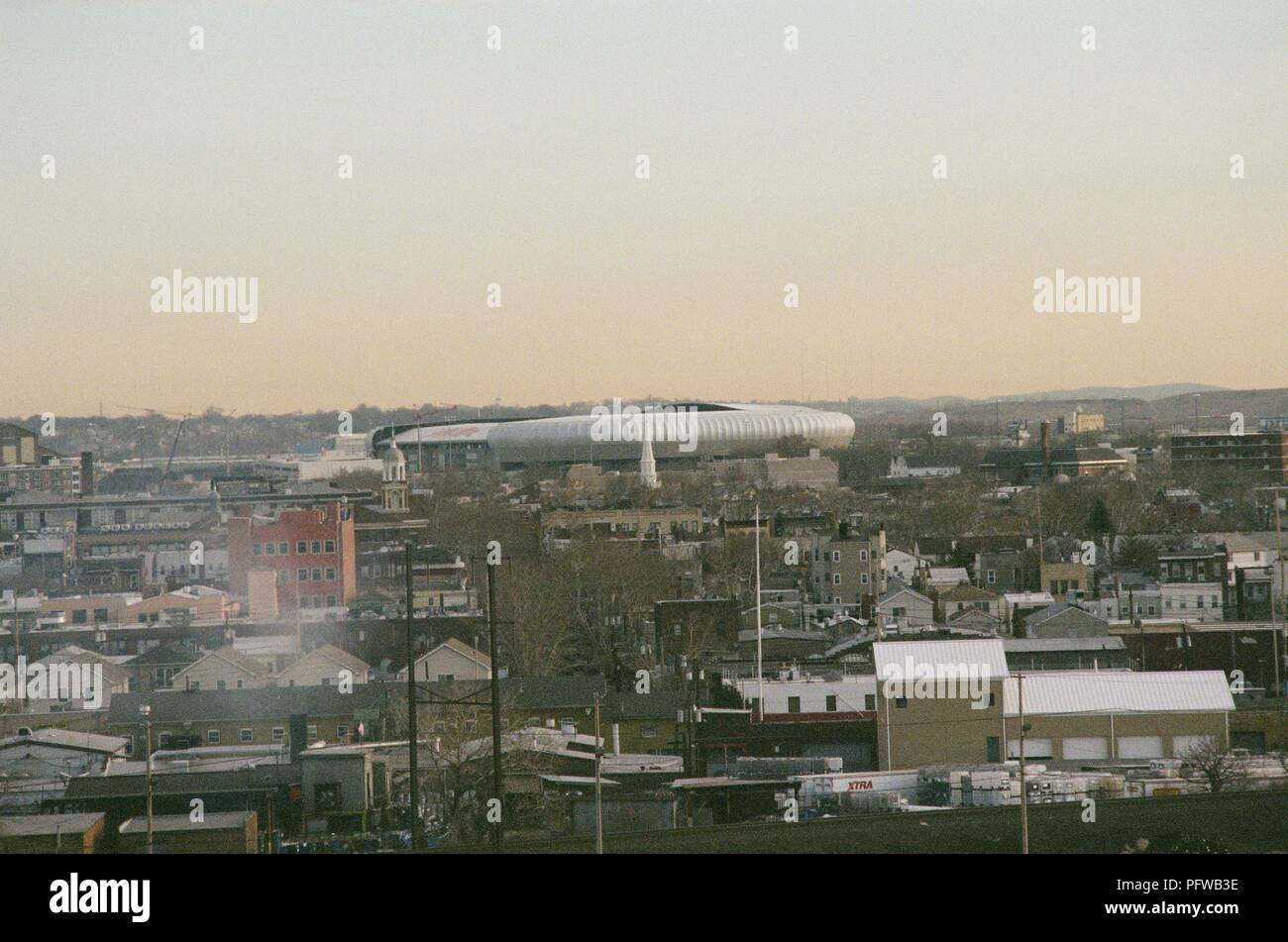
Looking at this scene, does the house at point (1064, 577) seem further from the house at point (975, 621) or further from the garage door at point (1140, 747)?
the garage door at point (1140, 747)

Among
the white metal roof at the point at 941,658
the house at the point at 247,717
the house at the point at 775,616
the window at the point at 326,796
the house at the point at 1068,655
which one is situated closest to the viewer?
the window at the point at 326,796

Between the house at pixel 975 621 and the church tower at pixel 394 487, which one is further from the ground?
the church tower at pixel 394 487

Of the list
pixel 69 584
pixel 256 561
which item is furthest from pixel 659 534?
pixel 69 584

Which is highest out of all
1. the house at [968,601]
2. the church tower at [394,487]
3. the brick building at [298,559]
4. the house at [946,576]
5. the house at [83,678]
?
the church tower at [394,487]

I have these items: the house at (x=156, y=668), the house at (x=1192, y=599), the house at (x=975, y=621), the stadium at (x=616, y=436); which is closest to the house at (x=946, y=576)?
the house at (x=975, y=621)

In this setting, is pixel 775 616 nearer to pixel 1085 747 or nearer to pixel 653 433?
pixel 1085 747

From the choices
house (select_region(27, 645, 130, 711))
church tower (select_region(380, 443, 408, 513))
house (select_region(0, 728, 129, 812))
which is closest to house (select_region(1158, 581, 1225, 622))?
house (select_region(27, 645, 130, 711))
